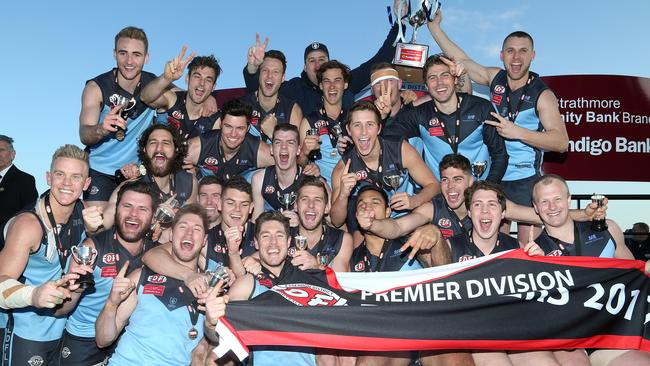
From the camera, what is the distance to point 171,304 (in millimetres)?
5863

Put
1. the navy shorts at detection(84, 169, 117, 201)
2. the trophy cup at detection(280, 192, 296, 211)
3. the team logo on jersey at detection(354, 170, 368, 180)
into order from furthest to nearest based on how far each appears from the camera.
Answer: the navy shorts at detection(84, 169, 117, 201), the trophy cup at detection(280, 192, 296, 211), the team logo on jersey at detection(354, 170, 368, 180)

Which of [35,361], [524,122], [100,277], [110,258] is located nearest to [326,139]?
[524,122]

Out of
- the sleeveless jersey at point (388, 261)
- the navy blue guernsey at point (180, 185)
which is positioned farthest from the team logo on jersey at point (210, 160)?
the sleeveless jersey at point (388, 261)

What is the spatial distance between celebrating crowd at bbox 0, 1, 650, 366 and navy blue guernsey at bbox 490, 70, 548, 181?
18mm

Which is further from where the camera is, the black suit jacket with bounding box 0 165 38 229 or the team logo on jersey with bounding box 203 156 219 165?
the black suit jacket with bounding box 0 165 38 229

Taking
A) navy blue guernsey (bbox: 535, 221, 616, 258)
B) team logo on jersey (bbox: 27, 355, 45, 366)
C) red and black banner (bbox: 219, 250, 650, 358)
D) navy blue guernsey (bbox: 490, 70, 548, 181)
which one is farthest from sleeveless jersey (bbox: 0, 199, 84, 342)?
navy blue guernsey (bbox: 490, 70, 548, 181)

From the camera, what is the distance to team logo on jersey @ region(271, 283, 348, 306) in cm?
535

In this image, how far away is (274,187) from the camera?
26.1 feet

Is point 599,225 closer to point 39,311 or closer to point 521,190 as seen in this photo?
point 521,190

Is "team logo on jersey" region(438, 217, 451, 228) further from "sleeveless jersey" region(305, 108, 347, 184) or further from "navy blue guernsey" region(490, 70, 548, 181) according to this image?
"sleeveless jersey" region(305, 108, 347, 184)

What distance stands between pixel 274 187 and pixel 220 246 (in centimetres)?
119

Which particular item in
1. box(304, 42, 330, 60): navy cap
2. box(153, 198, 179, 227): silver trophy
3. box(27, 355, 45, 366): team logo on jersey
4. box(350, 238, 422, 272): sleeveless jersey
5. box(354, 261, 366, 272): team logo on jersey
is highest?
box(304, 42, 330, 60): navy cap

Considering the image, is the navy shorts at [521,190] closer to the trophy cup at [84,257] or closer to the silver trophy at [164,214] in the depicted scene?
the silver trophy at [164,214]

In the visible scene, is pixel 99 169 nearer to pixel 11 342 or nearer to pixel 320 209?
pixel 11 342
